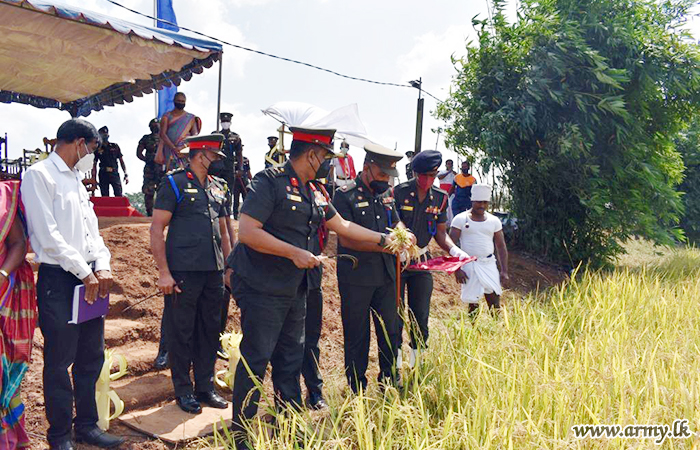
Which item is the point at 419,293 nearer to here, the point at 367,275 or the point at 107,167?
the point at 367,275

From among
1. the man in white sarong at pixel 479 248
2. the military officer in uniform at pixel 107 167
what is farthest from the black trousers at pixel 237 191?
the man in white sarong at pixel 479 248

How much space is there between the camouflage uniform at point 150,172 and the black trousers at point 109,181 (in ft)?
6.27

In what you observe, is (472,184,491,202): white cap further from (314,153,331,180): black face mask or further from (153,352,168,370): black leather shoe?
(153,352,168,370): black leather shoe

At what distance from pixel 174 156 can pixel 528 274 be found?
621 centimetres

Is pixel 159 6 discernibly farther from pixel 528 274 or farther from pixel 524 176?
pixel 528 274

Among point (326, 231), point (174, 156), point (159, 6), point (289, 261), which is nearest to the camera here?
point (289, 261)

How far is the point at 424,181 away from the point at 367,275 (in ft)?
3.53

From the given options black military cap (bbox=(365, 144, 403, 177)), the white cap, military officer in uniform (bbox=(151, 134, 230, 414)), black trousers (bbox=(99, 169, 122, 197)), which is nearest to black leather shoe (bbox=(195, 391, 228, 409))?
military officer in uniform (bbox=(151, 134, 230, 414))

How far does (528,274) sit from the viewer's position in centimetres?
978

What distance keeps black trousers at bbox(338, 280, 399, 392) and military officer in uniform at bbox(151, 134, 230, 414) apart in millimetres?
979

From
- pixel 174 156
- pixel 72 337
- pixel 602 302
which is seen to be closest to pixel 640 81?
pixel 602 302

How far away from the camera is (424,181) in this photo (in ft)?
15.1

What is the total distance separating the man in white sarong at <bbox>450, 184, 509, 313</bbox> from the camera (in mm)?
5625

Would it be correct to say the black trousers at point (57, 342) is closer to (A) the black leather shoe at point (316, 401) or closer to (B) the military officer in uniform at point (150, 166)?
(A) the black leather shoe at point (316, 401)
